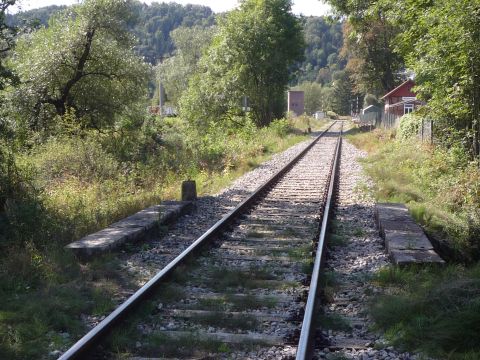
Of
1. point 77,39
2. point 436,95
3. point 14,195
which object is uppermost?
point 77,39

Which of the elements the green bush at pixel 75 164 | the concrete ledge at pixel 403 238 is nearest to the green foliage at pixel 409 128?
the green bush at pixel 75 164

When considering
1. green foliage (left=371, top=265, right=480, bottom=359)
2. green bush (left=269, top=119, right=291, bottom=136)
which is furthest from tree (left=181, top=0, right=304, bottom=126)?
green foliage (left=371, top=265, right=480, bottom=359)

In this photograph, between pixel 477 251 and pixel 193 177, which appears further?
pixel 193 177

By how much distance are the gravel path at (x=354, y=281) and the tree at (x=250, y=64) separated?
2719cm

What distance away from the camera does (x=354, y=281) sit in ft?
20.1

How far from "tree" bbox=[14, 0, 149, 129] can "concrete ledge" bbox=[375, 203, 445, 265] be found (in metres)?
18.3

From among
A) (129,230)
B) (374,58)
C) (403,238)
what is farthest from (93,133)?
(374,58)

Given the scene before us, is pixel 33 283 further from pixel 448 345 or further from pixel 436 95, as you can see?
pixel 436 95

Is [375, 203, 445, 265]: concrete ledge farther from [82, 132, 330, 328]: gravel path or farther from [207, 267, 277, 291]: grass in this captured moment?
[82, 132, 330, 328]: gravel path

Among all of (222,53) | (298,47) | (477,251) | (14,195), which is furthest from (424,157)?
(298,47)

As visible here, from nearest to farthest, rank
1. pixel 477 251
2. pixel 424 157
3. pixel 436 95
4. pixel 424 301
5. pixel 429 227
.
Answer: pixel 424 301 → pixel 477 251 → pixel 429 227 → pixel 436 95 → pixel 424 157

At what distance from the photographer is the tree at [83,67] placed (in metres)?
23.6

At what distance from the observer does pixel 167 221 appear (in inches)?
366

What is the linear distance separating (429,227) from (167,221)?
450cm
